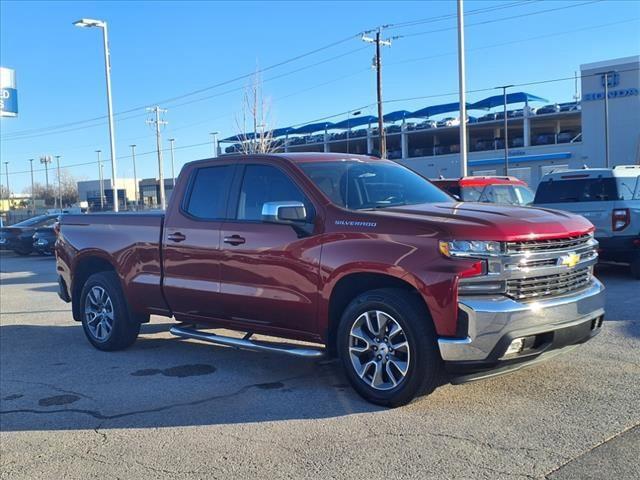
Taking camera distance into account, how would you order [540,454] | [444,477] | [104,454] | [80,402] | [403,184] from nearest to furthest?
[444,477]
[540,454]
[104,454]
[80,402]
[403,184]

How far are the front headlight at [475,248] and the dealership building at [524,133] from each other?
33.9 m

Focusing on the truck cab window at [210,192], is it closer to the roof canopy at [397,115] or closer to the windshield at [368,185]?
the windshield at [368,185]

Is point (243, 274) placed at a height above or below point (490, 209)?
below

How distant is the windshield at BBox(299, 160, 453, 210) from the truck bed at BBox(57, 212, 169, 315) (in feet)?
6.67

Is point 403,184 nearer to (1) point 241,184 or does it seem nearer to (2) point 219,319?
(1) point 241,184

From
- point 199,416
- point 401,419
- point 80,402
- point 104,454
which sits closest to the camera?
point 104,454

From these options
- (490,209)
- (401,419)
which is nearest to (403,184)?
(490,209)

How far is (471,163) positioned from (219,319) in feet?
195

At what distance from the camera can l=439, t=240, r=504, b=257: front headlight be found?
15.7 ft

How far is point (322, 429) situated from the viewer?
484cm

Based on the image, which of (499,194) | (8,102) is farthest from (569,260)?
(8,102)

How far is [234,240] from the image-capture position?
6.23 metres

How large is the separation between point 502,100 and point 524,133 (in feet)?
14.2

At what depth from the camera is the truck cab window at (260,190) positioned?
20.1 feet
